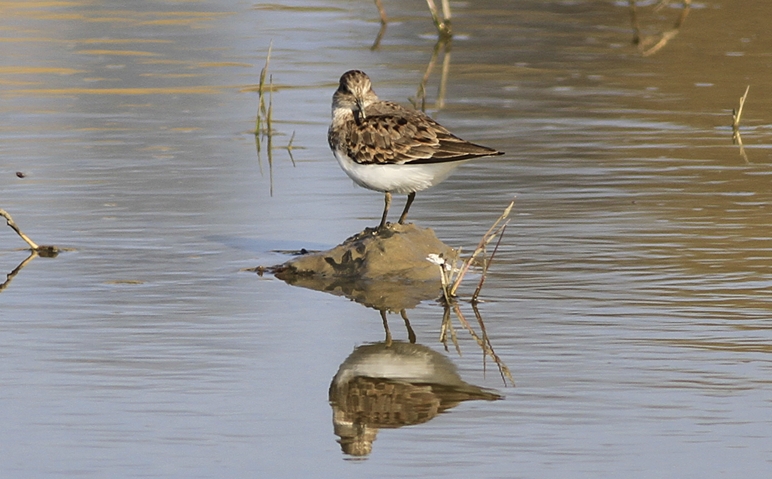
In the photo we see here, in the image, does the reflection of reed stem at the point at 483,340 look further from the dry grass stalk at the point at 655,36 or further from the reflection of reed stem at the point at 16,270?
the dry grass stalk at the point at 655,36

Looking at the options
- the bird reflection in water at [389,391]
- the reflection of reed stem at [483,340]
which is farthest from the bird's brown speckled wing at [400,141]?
the bird reflection in water at [389,391]

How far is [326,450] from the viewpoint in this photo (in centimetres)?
518

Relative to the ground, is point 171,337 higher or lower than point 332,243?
higher

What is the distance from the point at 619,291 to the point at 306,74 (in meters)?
9.08

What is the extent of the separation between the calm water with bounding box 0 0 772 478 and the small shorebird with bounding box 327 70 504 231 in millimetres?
736

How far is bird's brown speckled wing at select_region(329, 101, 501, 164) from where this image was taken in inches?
311

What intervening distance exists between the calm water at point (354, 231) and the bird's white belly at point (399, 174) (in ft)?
2.22

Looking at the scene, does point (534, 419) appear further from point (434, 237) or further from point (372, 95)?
point (372, 95)

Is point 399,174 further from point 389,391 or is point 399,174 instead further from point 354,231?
point 389,391

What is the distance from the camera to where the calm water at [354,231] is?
5.26 m

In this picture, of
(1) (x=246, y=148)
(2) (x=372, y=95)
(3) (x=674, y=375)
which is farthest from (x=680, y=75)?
(3) (x=674, y=375)

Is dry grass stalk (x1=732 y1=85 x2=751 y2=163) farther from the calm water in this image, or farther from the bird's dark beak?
the bird's dark beak

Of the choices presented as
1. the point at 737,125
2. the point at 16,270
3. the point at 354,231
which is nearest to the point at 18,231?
the point at 16,270

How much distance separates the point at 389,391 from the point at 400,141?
251cm
